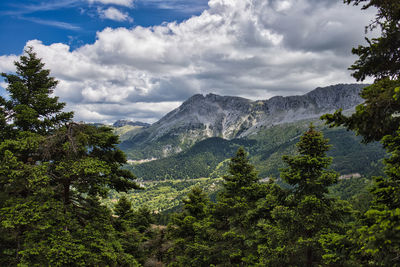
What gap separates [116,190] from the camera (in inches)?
531

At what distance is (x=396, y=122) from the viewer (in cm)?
716

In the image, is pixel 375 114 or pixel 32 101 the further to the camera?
pixel 32 101

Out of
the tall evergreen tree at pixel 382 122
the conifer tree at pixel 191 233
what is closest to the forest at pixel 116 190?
the tall evergreen tree at pixel 382 122

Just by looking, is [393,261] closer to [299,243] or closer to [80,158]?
[299,243]

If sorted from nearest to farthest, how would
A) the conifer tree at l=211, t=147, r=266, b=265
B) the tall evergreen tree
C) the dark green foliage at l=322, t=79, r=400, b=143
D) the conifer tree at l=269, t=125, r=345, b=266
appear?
the tall evergreen tree → the dark green foliage at l=322, t=79, r=400, b=143 → the conifer tree at l=269, t=125, r=345, b=266 → the conifer tree at l=211, t=147, r=266, b=265

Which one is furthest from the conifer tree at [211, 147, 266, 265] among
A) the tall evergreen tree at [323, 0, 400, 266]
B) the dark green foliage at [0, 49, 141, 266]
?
the tall evergreen tree at [323, 0, 400, 266]

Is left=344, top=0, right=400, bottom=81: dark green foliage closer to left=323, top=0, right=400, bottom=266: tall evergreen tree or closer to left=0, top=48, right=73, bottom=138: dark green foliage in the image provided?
left=323, top=0, right=400, bottom=266: tall evergreen tree

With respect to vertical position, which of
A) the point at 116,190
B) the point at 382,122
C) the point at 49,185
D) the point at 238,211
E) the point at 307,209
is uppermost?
the point at 382,122

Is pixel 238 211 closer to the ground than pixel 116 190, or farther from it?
closer to the ground

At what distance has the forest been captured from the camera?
6824mm

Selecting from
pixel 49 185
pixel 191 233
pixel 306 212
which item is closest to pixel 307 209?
pixel 306 212

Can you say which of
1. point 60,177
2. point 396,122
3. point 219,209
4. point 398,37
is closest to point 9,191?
point 60,177

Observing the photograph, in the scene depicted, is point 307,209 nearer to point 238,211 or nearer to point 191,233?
point 238,211

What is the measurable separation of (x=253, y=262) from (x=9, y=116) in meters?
18.8
